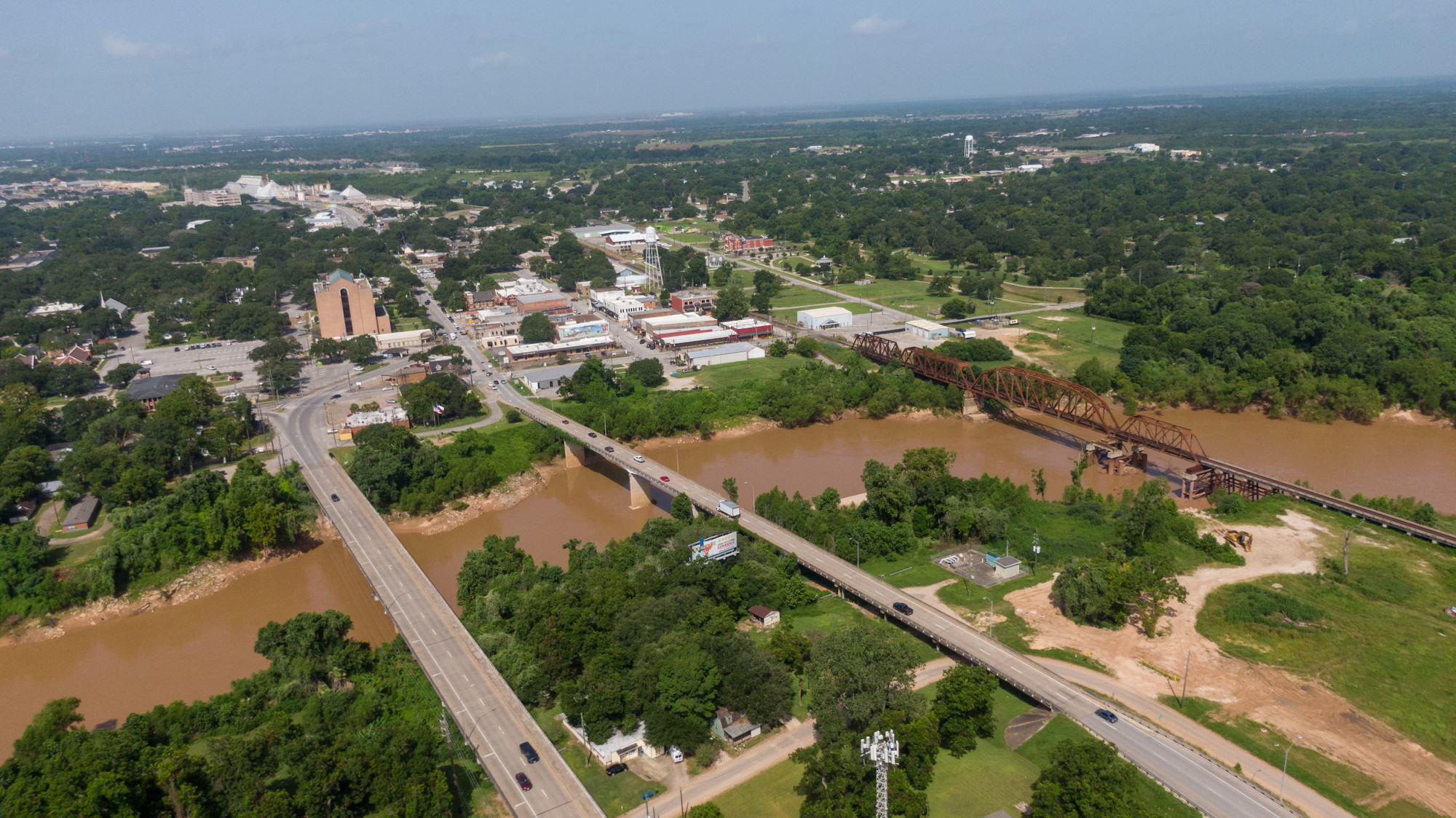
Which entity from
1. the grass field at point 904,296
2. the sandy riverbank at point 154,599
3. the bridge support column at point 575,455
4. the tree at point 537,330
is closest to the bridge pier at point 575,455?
the bridge support column at point 575,455

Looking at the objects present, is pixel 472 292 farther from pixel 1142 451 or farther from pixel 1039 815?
pixel 1039 815

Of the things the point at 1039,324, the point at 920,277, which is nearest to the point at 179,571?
the point at 1039,324

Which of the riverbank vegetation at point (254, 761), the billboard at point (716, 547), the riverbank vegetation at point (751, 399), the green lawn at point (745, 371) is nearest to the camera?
the riverbank vegetation at point (254, 761)

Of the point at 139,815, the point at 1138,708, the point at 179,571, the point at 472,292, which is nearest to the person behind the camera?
the point at 139,815

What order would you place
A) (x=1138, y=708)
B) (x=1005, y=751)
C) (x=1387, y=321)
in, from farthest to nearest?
(x=1387, y=321), (x=1138, y=708), (x=1005, y=751)

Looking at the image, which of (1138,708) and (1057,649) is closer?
(1138,708)

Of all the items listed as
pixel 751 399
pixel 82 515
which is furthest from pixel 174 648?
pixel 751 399

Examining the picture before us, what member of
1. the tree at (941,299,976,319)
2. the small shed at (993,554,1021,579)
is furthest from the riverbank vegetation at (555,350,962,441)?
the small shed at (993,554,1021,579)

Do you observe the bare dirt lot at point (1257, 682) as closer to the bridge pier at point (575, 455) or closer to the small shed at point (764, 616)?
the small shed at point (764, 616)

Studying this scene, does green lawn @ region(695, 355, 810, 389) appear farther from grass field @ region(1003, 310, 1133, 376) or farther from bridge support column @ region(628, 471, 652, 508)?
grass field @ region(1003, 310, 1133, 376)
